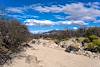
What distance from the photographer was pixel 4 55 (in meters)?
12.0

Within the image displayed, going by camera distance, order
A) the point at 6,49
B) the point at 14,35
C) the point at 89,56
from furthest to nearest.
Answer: the point at 89,56, the point at 14,35, the point at 6,49

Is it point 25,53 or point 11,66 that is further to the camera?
point 25,53

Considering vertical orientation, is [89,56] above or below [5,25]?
below

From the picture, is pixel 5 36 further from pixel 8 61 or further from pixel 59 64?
pixel 59 64

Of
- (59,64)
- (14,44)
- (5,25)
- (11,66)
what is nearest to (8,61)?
(11,66)

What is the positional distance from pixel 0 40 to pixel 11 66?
154 centimetres

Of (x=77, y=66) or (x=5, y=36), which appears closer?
(x=5, y=36)

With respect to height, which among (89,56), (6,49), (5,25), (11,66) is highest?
(5,25)


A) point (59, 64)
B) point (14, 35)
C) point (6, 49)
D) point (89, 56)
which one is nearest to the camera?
point (6, 49)

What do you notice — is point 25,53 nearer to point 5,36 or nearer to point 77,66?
point 5,36

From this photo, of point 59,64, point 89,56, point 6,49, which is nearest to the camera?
point 6,49

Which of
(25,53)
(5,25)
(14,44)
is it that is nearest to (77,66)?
(25,53)

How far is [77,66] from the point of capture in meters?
14.3

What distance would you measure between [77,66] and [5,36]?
16.7 ft
